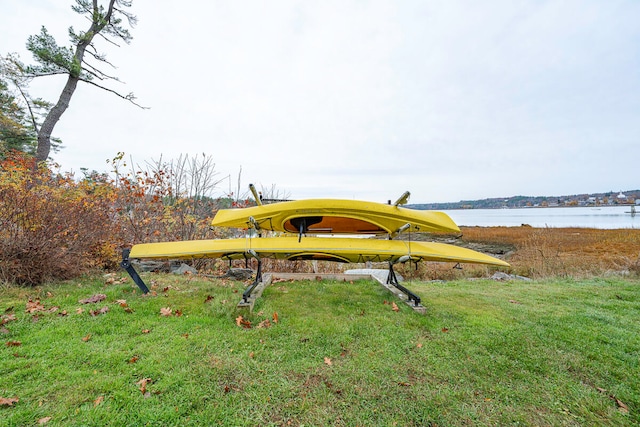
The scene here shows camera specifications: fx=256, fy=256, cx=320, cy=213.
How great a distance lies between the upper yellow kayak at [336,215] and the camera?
349cm

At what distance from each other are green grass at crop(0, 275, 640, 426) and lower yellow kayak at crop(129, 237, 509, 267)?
0.67 meters

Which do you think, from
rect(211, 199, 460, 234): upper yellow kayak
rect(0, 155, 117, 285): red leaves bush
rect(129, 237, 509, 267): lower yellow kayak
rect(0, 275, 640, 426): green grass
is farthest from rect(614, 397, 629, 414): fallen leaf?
rect(0, 155, 117, 285): red leaves bush

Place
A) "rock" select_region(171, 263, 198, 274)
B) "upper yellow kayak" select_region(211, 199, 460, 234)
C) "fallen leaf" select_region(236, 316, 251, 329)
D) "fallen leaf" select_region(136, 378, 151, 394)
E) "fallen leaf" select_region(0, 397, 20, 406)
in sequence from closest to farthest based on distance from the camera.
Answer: "fallen leaf" select_region(0, 397, 20, 406)
"fallen leaf" select_region(136, 378, 151, 394)
"fallen leaf" select_region(236, 316, 251, 329)
"upper yellow kayak" select_region(211, 199, 460, 234)
"rock" select_region(171, 263, 198, 274)

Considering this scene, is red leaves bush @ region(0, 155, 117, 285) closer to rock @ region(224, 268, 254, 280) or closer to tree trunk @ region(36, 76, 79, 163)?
rock @ region(224, 268, 254, 280)

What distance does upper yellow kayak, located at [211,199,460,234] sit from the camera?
3492mm

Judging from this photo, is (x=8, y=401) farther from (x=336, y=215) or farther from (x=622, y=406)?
(x=622, y=406)

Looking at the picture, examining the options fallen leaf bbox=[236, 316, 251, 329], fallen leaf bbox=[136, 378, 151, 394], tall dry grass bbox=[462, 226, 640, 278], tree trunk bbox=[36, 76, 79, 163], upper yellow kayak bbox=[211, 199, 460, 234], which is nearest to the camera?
fallen leaf bbox=[136, 378, 151, 394]

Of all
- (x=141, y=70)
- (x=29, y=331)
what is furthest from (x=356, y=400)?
(x=141, y=70)

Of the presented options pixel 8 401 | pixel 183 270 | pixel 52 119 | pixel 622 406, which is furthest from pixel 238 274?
pixel 52 119

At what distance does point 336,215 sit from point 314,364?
1.85 m

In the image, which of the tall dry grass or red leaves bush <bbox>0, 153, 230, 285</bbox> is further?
the tall dry grass

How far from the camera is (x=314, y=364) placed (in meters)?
2.25

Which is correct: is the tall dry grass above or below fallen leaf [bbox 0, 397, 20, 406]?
below

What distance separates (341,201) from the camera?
3.48 m
